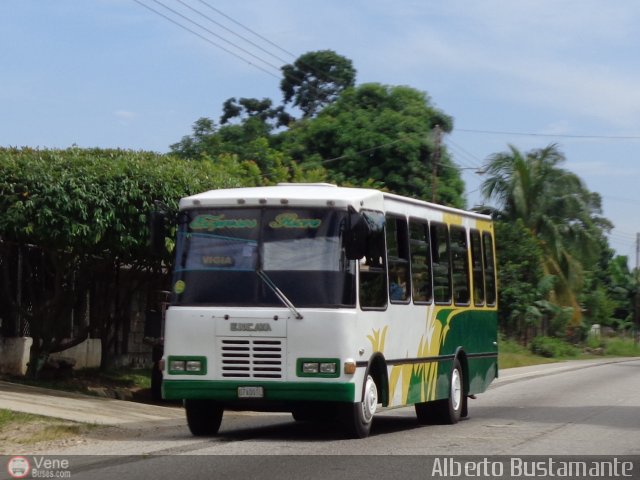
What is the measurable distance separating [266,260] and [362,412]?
6.65 feet

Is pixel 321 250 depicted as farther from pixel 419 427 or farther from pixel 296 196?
pixel 419 427

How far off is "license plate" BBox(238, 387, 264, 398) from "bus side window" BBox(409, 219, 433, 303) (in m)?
2.98

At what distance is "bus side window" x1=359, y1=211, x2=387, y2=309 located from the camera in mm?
13305

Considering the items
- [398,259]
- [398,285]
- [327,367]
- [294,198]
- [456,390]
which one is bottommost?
[456,390]

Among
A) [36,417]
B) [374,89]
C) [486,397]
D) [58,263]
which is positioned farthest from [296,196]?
[374,89]

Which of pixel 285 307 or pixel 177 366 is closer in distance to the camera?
pixel 285 307

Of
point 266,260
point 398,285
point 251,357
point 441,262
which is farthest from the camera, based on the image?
point 441,262

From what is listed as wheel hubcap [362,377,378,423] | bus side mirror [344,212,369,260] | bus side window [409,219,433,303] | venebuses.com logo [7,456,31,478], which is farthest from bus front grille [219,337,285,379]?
bus side window [409,219,433,303]

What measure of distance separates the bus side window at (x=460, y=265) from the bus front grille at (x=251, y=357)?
455cm

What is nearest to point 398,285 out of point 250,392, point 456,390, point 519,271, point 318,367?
point 318,367

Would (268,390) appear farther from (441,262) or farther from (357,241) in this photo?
(441,262)

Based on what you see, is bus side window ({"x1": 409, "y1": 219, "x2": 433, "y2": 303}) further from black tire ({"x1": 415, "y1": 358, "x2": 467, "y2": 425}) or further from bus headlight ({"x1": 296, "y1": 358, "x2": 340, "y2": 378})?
bus headlight ({"x1": 296, "y1": 358, "x2": 340, "y2": 378})

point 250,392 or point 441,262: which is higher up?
point 441,262

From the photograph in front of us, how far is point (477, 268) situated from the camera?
18094 millimetres
